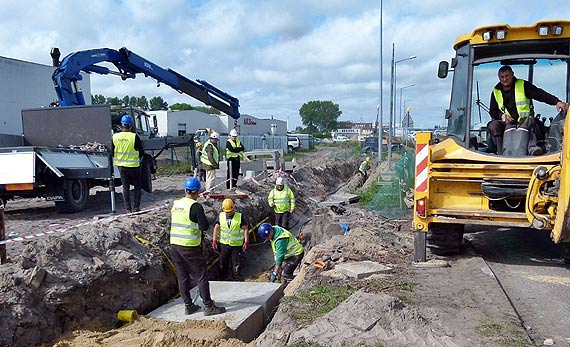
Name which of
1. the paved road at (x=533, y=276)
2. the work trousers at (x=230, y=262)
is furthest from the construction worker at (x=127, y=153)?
the paved road at (x=533, y=276)

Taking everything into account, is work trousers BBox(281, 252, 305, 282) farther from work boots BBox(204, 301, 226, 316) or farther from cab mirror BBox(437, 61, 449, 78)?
cab mirror BBox(437, 61, 449, 78)

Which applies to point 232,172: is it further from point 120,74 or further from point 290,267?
point 290,267

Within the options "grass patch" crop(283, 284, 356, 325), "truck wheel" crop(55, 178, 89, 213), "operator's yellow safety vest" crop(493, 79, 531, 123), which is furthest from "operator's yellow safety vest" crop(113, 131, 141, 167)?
"operator's yellow safety vest" crop(493, 79, 531, 123)

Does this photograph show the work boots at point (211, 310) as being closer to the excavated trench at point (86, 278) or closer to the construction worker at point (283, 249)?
the excavated trench at point (86, 278)

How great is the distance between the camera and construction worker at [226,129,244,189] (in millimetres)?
13453

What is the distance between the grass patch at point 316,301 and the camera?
5.18 meters

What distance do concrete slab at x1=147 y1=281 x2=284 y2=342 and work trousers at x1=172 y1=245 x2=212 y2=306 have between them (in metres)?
0.36

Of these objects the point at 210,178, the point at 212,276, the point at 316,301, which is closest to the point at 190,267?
the point at 316,301

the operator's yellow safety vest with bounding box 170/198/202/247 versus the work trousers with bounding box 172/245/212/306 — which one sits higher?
the operator's yellow safety vest with bounding box 170/198/202/247

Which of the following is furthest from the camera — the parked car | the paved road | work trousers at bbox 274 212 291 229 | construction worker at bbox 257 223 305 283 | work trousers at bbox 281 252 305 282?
the parked car

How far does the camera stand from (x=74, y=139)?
41.2ft

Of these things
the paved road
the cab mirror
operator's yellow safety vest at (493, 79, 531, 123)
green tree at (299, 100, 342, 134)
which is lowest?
the paved road

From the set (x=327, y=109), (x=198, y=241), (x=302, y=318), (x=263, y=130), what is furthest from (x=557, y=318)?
(x=327, y=109)

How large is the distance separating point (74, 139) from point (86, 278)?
6717 mm
